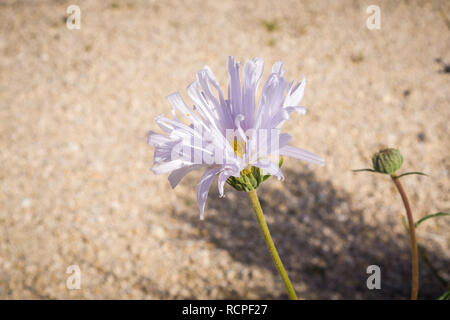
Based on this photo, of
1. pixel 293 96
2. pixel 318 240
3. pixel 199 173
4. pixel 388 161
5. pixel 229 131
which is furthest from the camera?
pixel 199 173

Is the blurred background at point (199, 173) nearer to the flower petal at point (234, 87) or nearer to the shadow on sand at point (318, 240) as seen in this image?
A: the shadow on sand at point (318, 240)

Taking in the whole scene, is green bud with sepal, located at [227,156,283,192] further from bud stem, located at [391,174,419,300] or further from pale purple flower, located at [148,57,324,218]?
bud stem, located at [391,174,419,300]

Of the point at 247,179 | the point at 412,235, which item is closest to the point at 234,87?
the point at 247,179

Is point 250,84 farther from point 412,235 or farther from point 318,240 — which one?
point 318,240

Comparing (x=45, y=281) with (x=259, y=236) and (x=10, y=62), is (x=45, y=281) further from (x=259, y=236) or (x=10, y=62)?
(x=10, y=62)

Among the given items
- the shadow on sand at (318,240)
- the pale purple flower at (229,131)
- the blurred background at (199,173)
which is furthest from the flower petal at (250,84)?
the shadow on sand at (318,240)
